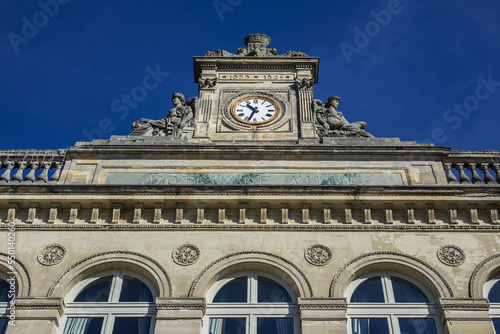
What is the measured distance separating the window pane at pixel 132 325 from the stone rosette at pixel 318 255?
3.37m

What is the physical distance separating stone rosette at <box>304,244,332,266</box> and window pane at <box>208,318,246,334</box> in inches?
71.6

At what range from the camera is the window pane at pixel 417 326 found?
44.7 ft

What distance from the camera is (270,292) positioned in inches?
564

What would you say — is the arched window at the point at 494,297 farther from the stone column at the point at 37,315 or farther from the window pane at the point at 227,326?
the stone column at the point at 37,315

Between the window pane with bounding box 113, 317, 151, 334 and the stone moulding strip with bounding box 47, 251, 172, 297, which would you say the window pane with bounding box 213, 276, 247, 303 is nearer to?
the stone moulding strip with bounding box 47, 251, 172, 297

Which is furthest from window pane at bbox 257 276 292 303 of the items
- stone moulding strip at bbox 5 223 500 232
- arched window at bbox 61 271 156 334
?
arched window at bbox 61 271 156 334

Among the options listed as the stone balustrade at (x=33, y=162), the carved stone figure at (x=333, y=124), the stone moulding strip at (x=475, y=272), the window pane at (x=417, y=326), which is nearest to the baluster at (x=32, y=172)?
the stone balustrade at (x=33, y=162)

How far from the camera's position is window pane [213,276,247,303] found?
46.6ft

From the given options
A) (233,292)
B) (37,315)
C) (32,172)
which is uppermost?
(32,172)

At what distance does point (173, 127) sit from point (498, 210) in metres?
7.99

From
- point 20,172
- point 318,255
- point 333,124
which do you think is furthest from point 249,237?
point 20,172

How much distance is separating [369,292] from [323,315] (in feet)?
4.26

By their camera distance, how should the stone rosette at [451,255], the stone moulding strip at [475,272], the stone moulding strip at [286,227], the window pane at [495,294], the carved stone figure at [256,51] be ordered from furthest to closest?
1. the carved stone figure at [256,51]
2. the stone moulding strip at [286,227]
3. the stone rosette at [451,255]
4. the window pane at [495,294]
5. the stone moulding strip at [475,272]

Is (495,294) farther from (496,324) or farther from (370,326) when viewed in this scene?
(370,326)
